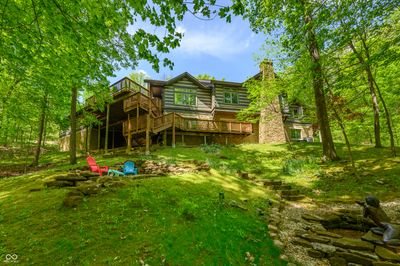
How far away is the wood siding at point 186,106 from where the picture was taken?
926 inches

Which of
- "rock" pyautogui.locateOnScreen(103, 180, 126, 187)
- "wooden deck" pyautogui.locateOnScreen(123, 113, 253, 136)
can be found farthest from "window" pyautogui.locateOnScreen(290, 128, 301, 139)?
"rock" pyautogui.locateOnScreen(103, 180, 126, 187)

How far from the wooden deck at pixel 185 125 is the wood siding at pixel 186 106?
3.33 m

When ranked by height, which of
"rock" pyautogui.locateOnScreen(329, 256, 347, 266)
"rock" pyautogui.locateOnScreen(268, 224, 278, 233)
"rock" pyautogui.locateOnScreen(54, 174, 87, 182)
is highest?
"rock" pyautogui.locateOnScreen(54, 174, 87, 182)

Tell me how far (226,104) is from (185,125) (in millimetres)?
6333

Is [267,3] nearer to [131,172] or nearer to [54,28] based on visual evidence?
[54,28]

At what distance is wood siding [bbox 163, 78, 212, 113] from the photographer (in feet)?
77.2

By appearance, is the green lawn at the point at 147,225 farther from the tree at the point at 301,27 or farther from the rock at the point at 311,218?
the tree at the point at 301,27

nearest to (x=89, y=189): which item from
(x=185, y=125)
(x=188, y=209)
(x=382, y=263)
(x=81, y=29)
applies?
(x=188, y=209)

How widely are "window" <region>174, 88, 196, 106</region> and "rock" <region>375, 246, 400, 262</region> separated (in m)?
20.7

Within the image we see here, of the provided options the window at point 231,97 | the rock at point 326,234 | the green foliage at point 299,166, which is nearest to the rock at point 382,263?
the rock at point 326,234

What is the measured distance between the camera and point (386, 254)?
4.47m

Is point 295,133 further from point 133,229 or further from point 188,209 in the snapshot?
point 133,229

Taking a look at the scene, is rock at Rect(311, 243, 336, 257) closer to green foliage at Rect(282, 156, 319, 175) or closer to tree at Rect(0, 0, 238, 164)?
tree at Rect(0, 0, 238, 164)

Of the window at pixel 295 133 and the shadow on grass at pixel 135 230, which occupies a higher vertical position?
the window at pixel 295 133
